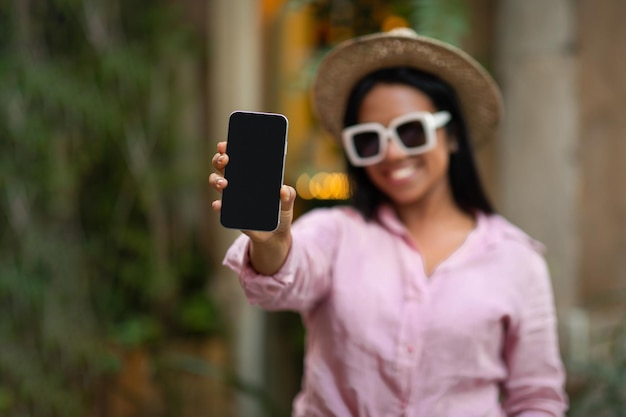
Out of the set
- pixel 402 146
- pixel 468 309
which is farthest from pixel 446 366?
pixel 402 146

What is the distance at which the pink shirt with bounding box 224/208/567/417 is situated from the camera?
1.20 meters

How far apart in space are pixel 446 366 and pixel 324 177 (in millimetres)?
1721

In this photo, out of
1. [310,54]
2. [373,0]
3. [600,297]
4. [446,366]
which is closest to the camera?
[446,366]

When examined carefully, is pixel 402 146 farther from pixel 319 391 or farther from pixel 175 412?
pixel 175 412

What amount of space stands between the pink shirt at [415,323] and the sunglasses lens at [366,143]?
0.13 m

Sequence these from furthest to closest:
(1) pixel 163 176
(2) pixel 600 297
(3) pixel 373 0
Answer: (1) pixel 163 176, (3) pixel 373 0, (2) pixel 600 297

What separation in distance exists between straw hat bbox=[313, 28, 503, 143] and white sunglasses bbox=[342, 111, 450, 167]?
0.12 meters

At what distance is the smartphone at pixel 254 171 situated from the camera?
2.97 ft

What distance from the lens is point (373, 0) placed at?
7.88ft

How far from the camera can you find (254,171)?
0.91 m

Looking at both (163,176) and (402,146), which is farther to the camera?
(163,176)

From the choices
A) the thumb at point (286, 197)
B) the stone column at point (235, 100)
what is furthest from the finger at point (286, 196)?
the stone column at point (235, 100)

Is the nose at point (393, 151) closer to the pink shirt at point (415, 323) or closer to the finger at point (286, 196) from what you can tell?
the pink shirt at point (415, 323)

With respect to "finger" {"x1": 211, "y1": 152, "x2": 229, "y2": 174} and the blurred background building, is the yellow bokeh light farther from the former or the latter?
"finger" {"x1": 211, "y1": 152, "x2": 229, "y2": 174}
